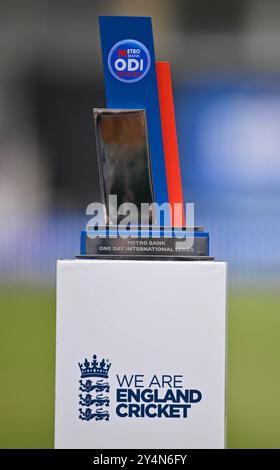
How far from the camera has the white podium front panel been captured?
1809 mm

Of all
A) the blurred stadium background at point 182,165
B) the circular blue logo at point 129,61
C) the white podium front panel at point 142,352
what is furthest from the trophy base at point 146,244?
the blurred stadium background at point 182,165

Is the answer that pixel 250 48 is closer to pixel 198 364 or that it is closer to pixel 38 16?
pixel 38 16

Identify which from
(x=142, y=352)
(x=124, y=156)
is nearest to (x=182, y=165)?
(x=124, y=156)

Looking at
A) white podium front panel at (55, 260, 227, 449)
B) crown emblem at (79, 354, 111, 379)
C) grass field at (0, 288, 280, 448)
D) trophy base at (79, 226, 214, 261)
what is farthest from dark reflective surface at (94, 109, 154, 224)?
grass field at (0, 288, 280, 448)

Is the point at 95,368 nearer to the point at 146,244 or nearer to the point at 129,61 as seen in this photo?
the point at 146,244

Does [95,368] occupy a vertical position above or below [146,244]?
below

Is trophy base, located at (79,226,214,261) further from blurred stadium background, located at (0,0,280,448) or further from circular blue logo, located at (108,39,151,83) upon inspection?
blurred stadium background, located at (0,0,280,448)

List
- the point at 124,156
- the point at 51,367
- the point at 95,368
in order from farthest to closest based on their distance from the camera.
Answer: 1. the point at 51,367
2. the point at 124,156
3. the point at 95,368

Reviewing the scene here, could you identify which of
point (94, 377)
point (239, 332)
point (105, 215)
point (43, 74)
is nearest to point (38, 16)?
point (43, 74)

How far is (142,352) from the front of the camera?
181 cm

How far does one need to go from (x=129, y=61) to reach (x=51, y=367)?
1.68 meters

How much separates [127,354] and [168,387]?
0.15 metres

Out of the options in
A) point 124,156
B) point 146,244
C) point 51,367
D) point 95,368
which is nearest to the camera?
point 95,368

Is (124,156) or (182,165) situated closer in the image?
(124,156)
